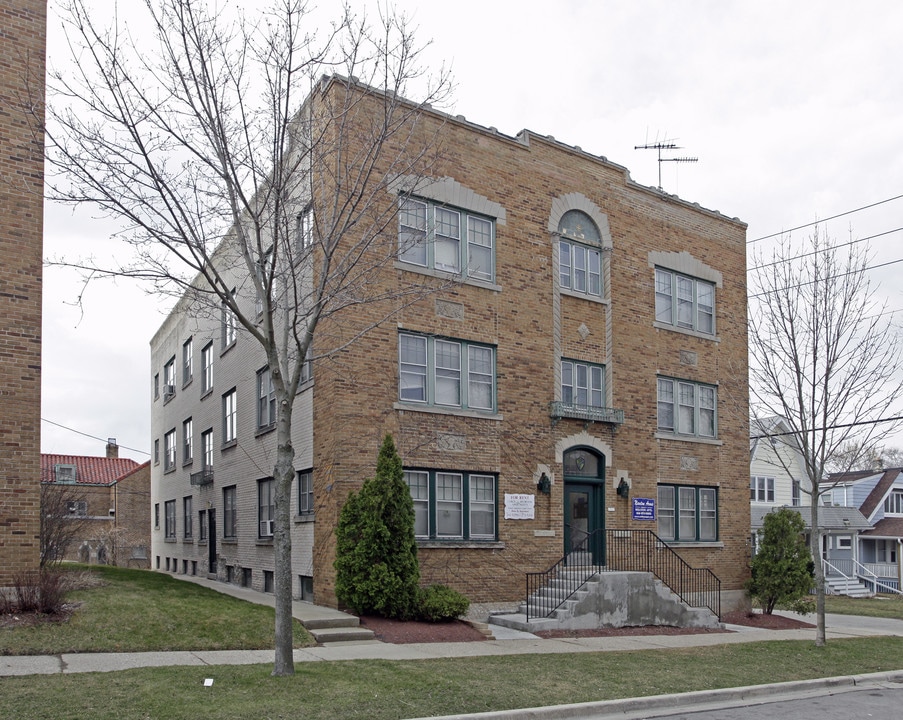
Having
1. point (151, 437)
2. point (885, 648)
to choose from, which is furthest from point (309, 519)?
point (151, 437)

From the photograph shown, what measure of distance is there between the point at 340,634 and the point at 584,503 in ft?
27.4

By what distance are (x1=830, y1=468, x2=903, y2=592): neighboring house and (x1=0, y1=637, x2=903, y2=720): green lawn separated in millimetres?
32828

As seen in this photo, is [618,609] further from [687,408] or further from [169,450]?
[169,450]

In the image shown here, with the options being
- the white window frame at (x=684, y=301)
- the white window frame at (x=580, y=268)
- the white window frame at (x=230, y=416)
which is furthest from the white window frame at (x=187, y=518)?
the white window frame at (x=684, y=301)

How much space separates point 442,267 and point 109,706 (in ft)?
39.7

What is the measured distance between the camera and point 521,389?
1998 cm

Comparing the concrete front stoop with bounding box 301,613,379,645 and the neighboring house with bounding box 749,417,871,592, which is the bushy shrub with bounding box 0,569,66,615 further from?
the neighboring house with bounding box 749,417,871,592

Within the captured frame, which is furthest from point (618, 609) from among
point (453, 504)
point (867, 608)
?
point (867, 608)

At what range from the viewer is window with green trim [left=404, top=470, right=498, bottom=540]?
717 inches

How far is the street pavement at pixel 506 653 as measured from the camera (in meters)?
10.4

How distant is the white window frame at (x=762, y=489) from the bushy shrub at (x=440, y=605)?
3134 cm

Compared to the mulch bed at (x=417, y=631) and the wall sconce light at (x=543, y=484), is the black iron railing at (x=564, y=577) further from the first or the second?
the mulch bed at (x=417, y=631)

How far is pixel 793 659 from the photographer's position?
14.4 metres

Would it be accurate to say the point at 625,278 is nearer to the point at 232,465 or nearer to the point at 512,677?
the point at 232,465
